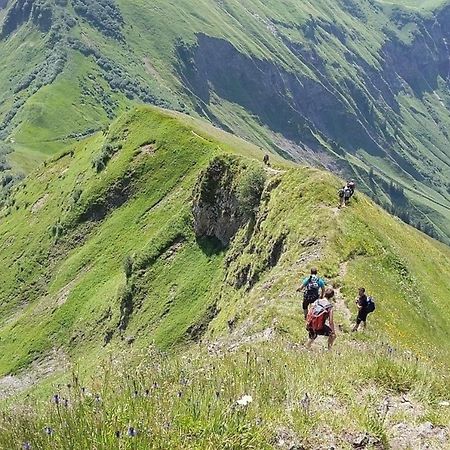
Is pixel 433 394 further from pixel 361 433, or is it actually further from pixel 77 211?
pixel 77 211

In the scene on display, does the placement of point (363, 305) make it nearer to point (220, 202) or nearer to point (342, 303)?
point (342, 303)

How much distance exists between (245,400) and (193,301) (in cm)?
4990

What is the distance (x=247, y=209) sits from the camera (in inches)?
2299

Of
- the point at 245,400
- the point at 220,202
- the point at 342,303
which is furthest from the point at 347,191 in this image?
the point at 245,400

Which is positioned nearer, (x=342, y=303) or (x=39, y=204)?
(x=342, y=303)

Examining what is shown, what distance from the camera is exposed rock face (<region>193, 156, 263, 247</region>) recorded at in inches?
2437

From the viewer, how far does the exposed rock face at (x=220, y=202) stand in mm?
61906

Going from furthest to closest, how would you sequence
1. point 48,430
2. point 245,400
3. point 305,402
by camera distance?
point 305,402, point 245,400, point 48,430

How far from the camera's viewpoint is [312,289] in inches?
963

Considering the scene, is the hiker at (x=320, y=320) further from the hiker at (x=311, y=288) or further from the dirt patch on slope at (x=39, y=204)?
the dirt patch on slope at (x=39, y=204)

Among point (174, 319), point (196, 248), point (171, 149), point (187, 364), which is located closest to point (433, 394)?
point (187, 364)

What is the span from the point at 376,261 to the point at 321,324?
876 inches

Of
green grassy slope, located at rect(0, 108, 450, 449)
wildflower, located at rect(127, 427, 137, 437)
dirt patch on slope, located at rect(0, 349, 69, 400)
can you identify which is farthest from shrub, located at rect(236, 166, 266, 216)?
wildflower, located at rect(127, 427, 137, 437)

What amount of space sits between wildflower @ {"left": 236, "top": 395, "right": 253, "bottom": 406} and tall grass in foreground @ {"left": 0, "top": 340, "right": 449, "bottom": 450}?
0.7 inches
